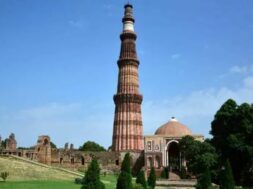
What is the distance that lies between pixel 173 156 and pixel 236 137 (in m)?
19.1

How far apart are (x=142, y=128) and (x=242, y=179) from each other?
1971 centimetres

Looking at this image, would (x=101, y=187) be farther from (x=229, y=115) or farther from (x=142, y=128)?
(x=142, y=128)

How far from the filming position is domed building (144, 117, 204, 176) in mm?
47875

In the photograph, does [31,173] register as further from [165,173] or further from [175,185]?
[165,173]

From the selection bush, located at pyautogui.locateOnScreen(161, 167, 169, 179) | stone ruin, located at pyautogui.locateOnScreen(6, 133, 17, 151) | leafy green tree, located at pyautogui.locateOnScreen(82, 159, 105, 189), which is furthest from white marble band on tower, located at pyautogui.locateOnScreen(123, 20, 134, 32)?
leafy green tree, located at pyautogui.locateOnScreen(82, 159, 105, 189)

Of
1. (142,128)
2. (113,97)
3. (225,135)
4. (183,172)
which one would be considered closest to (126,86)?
(113,97)

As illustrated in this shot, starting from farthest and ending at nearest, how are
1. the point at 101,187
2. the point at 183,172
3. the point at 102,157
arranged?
the point at 102,157 → the point at 183,172 → the point at 101,187

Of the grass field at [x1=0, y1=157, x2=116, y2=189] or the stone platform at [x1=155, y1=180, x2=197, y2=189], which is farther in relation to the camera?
the grass field at [x1=0, y1=157, x2=116, y2=189]

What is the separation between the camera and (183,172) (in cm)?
4434

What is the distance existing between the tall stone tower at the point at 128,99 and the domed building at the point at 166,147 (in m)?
2.37

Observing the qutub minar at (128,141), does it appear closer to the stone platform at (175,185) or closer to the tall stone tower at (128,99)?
the tall stone tower at (128,99)

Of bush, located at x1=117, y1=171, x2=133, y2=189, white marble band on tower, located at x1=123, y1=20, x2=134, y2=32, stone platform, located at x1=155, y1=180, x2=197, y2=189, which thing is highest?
white marble band on tower, located at x1=123, y1=20, x2=134, y2=32

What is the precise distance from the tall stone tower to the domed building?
2.37 meters

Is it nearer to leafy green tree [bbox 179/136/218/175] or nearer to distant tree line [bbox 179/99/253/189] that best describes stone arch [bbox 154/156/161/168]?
leafy green tree [bbox 179/136/218/175]
